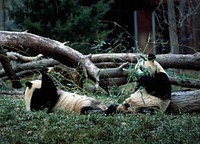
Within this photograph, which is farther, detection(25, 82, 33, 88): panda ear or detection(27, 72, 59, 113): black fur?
detection(25, 82, 33, 88): panda ear

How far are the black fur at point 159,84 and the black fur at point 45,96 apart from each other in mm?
1222

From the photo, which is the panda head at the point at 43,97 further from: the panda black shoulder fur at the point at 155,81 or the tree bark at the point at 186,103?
the tree bark at the point at 186,103

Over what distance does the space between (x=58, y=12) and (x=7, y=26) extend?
2.11 metres

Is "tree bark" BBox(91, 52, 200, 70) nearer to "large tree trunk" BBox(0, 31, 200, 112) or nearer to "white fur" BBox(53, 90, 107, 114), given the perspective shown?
"large tree trunk" BBox(0, 31, 200, 112)

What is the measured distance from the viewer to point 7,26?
49.7ft

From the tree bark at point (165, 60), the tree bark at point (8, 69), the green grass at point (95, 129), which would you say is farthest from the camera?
the tree bark at point (8, 69)

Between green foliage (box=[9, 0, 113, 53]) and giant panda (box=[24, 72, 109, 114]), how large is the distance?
7.52 m

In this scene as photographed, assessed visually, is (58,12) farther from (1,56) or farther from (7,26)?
(1,56)

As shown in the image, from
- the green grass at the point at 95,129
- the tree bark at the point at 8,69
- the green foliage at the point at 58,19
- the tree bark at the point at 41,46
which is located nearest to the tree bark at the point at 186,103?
the green grass at the point at 95,129

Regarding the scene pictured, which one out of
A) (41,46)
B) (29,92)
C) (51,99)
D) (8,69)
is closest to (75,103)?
(51,99)

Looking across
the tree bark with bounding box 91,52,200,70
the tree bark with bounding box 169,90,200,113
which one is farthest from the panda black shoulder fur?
the tree bark with bounding box 91,52,200,70

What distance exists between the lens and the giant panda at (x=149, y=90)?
18.5 feet

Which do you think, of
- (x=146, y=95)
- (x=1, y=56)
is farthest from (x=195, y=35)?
(x=146, y=95)

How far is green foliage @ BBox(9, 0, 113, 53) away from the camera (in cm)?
1369
